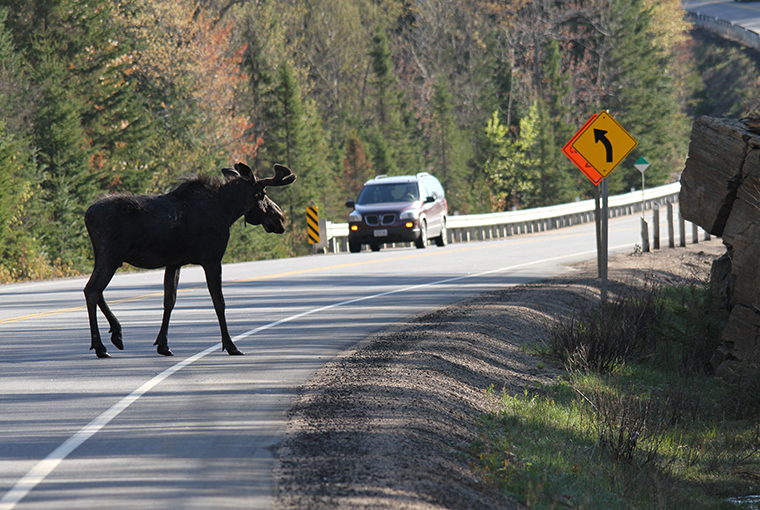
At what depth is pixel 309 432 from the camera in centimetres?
686

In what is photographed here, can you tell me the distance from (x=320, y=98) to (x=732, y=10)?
7406cm

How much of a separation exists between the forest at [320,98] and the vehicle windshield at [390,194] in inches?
393

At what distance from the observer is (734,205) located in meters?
13.1

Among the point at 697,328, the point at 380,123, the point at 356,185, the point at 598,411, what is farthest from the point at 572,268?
the point at 380,123

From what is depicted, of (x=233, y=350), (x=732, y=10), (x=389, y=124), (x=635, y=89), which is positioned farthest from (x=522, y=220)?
(x=732, y=10)

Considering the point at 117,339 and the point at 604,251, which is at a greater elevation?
the point at 117,339

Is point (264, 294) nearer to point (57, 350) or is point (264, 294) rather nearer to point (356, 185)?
point (57, 350)

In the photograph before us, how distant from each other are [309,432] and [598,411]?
3.99 m

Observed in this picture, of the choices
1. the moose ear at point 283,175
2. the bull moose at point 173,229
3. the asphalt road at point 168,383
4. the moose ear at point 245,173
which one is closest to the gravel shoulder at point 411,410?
the asphalt road at point 168,383

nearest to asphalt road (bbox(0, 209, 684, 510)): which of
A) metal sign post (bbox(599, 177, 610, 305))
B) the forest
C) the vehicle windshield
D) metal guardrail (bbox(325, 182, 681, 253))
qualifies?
metal sign post (bbox(599, 177, 610, 305))

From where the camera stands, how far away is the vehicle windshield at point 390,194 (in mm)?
Result: 28781

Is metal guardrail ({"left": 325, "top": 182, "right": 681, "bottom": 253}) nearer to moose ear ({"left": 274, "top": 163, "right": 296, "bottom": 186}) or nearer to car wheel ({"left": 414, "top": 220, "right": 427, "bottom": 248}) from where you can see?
car wheel ({"left": 414, "top": 220, "right": 427, "bottom": 248})

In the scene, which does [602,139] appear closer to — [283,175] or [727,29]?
[283,175]

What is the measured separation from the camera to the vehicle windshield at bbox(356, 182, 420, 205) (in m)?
28.8
